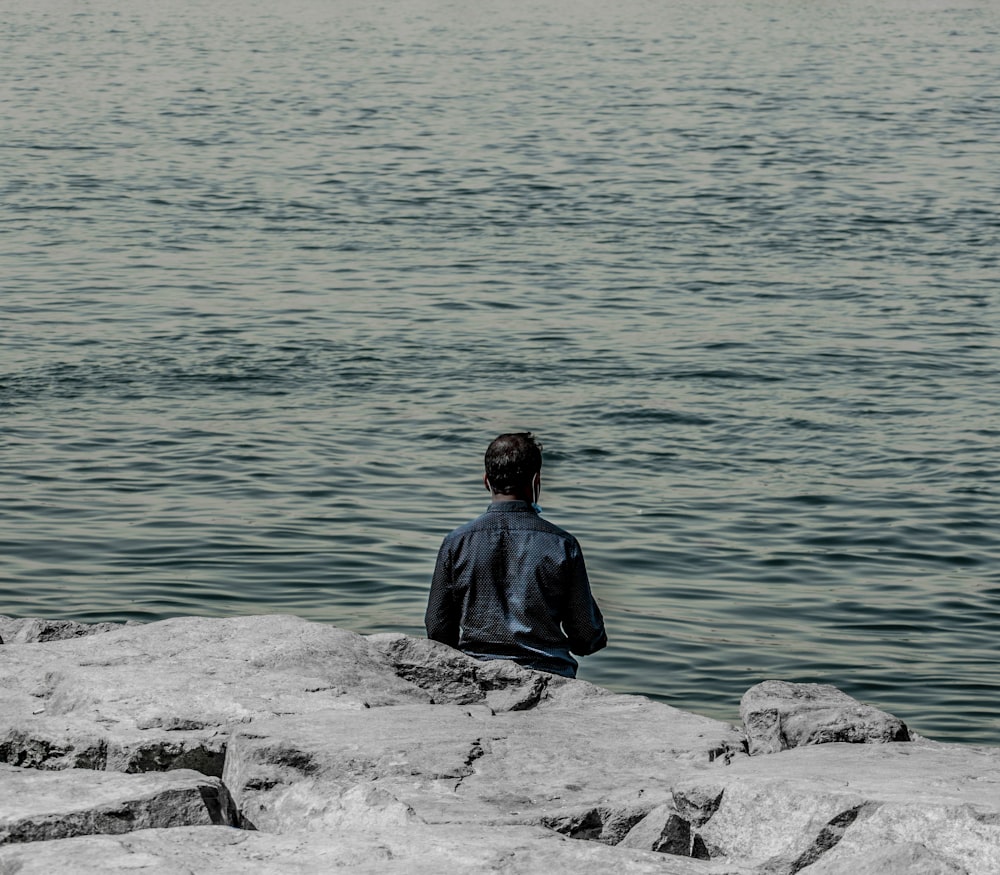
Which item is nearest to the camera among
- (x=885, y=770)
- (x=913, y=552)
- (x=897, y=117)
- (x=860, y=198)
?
(x=885, y=770)

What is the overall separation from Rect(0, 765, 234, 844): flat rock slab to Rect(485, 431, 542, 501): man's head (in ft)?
6.52

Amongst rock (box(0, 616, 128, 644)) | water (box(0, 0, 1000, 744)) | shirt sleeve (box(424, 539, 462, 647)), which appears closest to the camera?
shirt sleeve (box(424, 539, 462, 647))

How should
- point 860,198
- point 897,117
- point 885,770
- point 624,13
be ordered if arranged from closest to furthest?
point 885,770
point 860,198
point 897,117
point 624,13

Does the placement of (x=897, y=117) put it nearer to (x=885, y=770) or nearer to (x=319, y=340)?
(x=319, y=340)

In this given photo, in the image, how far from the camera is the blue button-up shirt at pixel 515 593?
6.96 m

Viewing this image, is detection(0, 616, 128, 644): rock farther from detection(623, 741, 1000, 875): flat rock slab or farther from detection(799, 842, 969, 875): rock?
detection(799, 842, 969, 875): rock

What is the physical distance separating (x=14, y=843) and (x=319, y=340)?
1262 cm

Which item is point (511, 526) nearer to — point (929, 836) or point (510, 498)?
point (510, 498)

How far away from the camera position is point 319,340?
17344 mm

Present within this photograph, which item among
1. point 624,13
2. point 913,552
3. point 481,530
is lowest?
point 913,552

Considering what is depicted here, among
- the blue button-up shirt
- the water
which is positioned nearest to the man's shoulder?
the blue button-up shirt

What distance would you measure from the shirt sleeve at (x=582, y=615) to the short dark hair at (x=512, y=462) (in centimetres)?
34

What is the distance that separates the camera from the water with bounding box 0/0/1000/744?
34.9ft

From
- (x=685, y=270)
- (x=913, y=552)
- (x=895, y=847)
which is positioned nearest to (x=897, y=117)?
(x=685, y=270)
